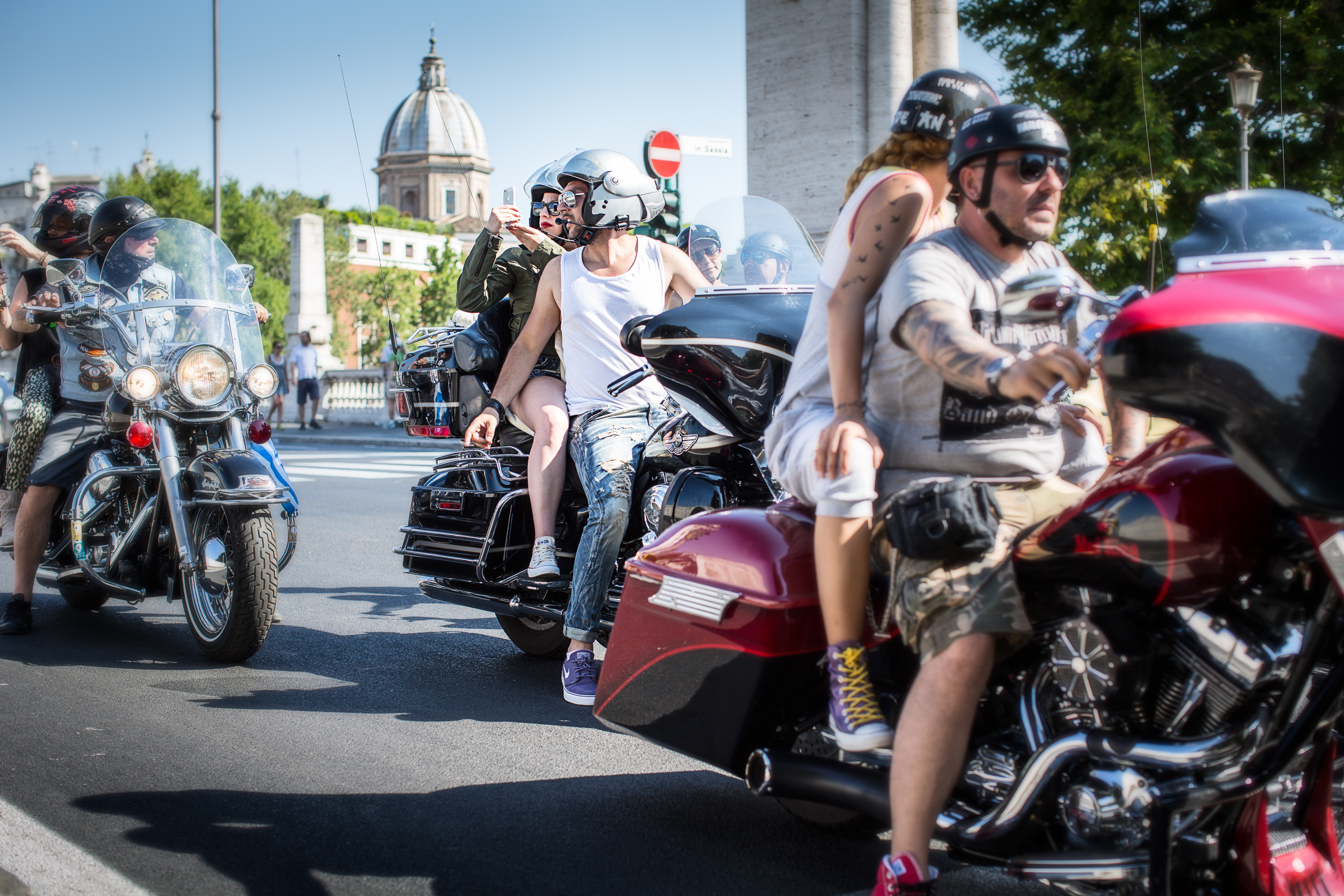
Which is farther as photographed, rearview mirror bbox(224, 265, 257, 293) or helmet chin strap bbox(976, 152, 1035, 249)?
rearview mirror bbox(224, 265, 257, 293)

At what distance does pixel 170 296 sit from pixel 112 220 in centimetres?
56

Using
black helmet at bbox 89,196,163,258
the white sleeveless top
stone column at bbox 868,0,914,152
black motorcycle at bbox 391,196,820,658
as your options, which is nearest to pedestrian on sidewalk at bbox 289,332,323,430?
stone column at bbox 868,0,914,152

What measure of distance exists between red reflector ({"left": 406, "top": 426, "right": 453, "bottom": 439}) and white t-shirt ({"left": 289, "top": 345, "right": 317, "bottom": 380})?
20495 millimetres

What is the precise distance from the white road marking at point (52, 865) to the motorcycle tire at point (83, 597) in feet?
10.4

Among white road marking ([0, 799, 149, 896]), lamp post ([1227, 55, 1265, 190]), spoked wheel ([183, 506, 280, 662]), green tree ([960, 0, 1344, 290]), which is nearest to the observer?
white road marking ([0, 799, 149, 896])

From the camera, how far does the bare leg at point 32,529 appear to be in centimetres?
566

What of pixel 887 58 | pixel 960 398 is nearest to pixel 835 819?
pixel 960 398

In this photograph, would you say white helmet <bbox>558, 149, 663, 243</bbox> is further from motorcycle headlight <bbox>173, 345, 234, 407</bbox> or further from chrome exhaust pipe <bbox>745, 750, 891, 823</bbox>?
chrome exhaust pipe <bbox>745, 750, 891, 823</bbox>

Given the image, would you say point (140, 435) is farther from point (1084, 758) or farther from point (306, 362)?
point (306, 362)

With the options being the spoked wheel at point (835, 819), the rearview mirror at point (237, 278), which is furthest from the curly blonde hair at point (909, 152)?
the rearview mirror at point (237, 278)

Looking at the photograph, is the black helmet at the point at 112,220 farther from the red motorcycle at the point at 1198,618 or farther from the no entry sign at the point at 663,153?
the no entry sign at the point at 663,153

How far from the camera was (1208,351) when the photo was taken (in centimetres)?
194

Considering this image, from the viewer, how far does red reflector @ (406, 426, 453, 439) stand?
5523 millimetres

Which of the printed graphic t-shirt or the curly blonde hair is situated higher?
the curly blonde hair
